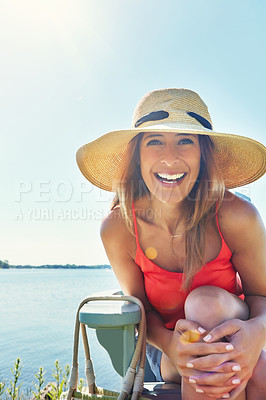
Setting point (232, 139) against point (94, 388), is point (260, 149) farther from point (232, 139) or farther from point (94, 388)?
point (94, 388)

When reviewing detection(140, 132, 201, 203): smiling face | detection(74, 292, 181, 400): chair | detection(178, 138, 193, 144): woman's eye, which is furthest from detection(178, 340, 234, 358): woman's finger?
detection(178, 138, 193, 144): woman's eye

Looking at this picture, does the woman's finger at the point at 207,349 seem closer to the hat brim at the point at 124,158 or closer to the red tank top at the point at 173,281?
the red tank top at the point at 173,281

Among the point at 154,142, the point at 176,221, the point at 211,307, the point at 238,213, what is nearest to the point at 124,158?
the point at 154,142

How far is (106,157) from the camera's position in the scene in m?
2.15

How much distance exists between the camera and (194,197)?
191 centimetres

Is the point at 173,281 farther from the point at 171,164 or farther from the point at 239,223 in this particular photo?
the point at 171,164

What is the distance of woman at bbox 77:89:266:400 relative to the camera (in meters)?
1.69

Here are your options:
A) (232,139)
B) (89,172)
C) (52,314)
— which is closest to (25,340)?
(52,314)

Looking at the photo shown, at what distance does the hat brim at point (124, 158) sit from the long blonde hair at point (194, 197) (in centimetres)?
7

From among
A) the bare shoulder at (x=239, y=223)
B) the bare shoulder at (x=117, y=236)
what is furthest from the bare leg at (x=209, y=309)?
the bare shoulder at (x=117, y=236)

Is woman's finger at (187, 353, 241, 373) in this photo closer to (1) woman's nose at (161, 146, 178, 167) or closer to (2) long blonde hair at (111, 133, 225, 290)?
(2) long blonde hair at (111, 133, 225, 290)

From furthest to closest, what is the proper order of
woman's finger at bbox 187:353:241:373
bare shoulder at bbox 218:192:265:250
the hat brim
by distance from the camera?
the hat brim < bare shoulder at bbox 218:192:265:250 < woman's finger at bbox 187:353:241:373

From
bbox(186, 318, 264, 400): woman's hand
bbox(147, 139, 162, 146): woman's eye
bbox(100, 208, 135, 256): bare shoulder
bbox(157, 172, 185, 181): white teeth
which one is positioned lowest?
bbox(186, 318, 264, 400): woman's hand

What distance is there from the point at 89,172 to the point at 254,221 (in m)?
1.11
